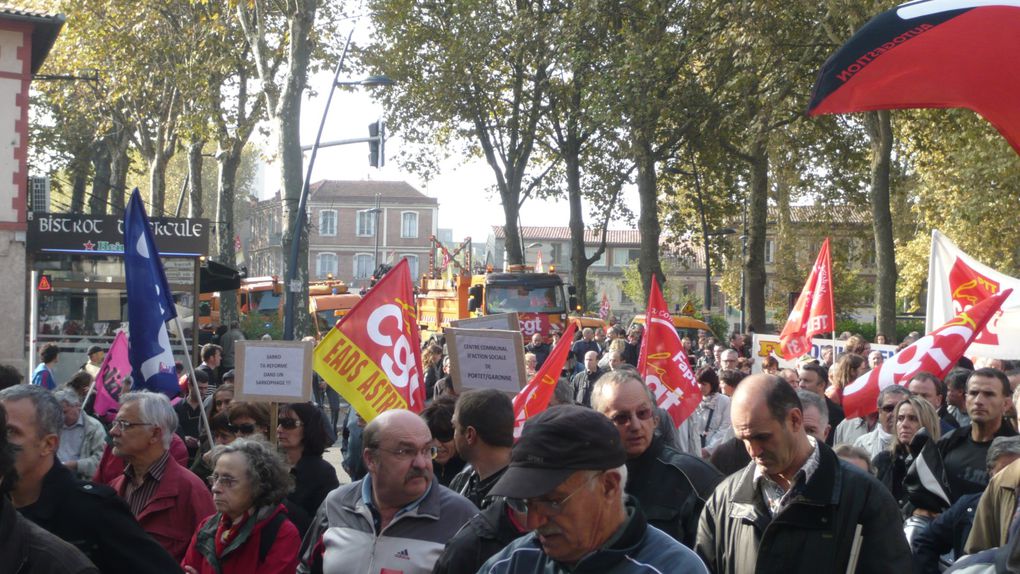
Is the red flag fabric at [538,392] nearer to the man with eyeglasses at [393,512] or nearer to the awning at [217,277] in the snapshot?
the man with eyeglasses at [393,512]

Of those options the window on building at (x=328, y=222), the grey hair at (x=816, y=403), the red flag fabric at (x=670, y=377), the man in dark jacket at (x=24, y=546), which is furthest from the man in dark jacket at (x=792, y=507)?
the window on building at (x=328, y=222)

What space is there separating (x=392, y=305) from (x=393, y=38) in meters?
30.6

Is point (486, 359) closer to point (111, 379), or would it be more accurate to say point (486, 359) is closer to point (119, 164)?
point (111, 379)

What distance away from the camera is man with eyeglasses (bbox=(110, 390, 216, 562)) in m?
5.39

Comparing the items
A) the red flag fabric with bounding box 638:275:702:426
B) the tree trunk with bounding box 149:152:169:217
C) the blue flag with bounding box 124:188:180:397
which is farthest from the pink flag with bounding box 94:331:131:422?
the tree trunk with bounding box 149:152:169:217

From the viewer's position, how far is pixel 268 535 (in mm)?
4965

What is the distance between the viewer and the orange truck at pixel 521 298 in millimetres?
32469

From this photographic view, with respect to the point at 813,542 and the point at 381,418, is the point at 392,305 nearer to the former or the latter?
the point at 381,418

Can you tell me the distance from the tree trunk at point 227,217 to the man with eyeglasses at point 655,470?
98.7ft

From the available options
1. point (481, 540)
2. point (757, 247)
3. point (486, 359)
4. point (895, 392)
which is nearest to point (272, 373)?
point (486, 359)

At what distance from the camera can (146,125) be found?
36.9 metres

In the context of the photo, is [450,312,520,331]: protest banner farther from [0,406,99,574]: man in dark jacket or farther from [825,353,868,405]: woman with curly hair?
[0,406,99,574]: man in dark jacket

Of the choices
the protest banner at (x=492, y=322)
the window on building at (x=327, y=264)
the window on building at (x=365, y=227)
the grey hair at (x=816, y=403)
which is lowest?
the grey hair at (x=816, y=403)

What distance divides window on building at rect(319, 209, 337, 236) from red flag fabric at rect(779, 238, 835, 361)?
91076 millimetres
